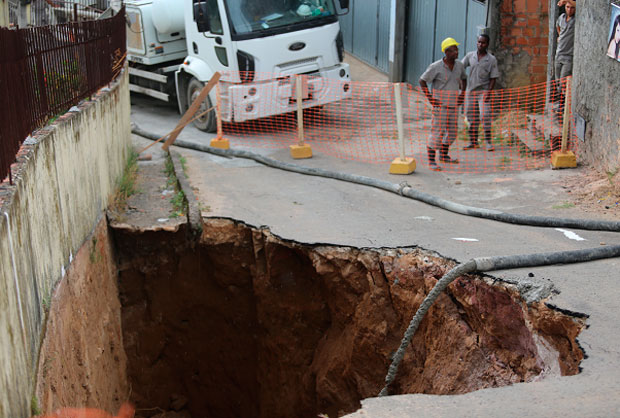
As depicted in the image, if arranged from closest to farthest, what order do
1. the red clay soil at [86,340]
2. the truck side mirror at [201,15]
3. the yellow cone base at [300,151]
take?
the red clay soil at [86,340]
the yellow cone base at [300,151]
the truck side mirror at [201,15]

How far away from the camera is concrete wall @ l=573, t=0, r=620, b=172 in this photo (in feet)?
28.1

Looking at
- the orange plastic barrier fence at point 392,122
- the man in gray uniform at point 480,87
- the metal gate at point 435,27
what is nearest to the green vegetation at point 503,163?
the orange plastic barrier fence at point 392,122

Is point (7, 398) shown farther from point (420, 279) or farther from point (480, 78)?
point (480, 78)

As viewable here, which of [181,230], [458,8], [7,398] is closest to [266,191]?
[181,230]

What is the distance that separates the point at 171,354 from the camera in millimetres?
8883

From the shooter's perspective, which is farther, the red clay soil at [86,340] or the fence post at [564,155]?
the fence post at [564,155]

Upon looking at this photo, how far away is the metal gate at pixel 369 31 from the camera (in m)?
17.9

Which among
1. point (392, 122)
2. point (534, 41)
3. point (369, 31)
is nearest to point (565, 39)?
point (534, 41)

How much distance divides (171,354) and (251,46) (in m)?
5.97

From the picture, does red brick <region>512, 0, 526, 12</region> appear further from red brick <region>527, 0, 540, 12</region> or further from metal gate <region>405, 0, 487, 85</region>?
metal gate <region>405, 0, 487, 85</region>

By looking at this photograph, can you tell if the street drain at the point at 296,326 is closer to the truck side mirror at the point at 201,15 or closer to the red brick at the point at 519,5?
the truck side mirror at the point at 201,15

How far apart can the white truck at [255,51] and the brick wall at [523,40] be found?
289cm

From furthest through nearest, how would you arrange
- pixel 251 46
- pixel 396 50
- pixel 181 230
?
pixel 396 50, pixel 251 46, pixel 181 230

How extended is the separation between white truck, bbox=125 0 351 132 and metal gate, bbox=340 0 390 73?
15.0 ft
